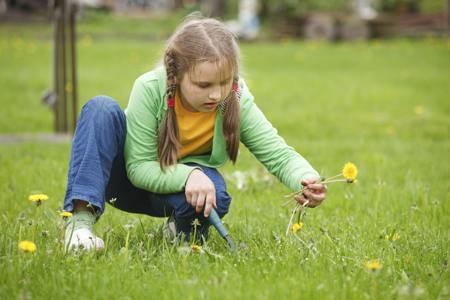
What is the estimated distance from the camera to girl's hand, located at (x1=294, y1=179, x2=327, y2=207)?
8.97 ft

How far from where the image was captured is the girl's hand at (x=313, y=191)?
2.73m

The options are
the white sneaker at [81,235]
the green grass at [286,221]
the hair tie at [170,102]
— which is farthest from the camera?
the hair tie at [170,102]

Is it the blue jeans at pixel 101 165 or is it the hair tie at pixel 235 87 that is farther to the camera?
the hair tie at pixel 235 87

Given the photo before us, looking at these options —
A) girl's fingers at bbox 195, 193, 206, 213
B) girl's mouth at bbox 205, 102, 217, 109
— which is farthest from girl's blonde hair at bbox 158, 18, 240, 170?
girl's fingers at bbox 195, 193, 206, 213

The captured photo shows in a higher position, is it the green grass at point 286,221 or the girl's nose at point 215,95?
the girl's nose at point 215,95

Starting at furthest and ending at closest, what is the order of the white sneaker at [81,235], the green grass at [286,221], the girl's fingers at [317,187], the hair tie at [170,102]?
the hair tie at [170,102] < the girl's fingers at [317,187] < the white sneaker at [81,235] < the green grass at [286,221]

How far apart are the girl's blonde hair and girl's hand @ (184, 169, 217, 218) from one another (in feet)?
0.57

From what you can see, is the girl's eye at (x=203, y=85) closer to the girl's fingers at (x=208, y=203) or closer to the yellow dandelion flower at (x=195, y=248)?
the girl's fingers at (x=208, y=203)

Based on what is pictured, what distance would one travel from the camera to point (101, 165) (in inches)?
110

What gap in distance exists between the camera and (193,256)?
2.65 meters

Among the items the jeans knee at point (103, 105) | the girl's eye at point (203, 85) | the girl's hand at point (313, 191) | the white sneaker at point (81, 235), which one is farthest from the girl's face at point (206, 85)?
the white sneaker at point (81, 235)

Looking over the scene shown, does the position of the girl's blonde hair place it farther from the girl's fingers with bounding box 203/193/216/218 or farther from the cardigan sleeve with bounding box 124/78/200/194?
the girl's fingers with bounding box 203/193/216/218

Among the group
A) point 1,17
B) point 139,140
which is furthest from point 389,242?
point 1,17

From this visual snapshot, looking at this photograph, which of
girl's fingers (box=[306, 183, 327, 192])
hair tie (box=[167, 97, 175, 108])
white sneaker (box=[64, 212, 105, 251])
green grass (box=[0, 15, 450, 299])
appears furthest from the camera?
hair tie (box=[167, 97, 175, 108])
